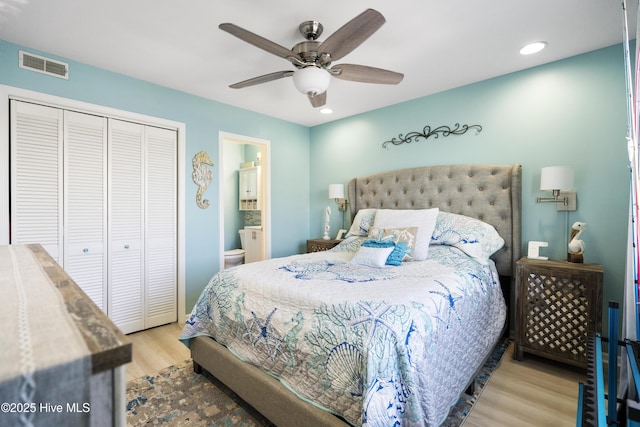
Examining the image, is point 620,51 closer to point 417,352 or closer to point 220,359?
point 417,352

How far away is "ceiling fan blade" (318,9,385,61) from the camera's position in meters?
1.50

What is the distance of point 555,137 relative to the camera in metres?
2.55

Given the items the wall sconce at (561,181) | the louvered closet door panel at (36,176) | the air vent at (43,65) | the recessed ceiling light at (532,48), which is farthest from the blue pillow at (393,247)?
the air vent at (43,65)

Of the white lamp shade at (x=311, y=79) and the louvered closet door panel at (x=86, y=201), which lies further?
the louvered closet door panel at (x=86, y=201)

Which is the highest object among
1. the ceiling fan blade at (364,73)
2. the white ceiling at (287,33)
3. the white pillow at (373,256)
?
the white ceiling at (287,33)

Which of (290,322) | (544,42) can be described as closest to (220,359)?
(290,322)

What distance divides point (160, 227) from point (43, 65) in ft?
5.29

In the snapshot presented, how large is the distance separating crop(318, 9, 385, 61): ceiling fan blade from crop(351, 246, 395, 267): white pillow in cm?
141

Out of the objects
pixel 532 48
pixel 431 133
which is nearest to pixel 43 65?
pixel 431 133

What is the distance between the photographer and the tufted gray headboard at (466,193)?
2668 millimetres

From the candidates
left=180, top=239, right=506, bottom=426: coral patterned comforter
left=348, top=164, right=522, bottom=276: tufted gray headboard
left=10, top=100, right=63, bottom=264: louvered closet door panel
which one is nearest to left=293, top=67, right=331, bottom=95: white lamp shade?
left=180, top=239, right=506, bottom=426: coral patterned comforter

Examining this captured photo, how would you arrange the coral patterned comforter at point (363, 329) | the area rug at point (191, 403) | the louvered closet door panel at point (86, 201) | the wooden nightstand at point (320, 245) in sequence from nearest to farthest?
the coral patterned comforter at point (363, 329) → the area rug at point (191, 403) → the louvered closet door panel at point (86, 201) → the wooden nightstand at point (320, 245)

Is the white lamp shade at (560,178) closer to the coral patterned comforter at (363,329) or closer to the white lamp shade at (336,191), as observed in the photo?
the coral patterned comforter at (363,329)

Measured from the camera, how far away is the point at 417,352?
129 cm
